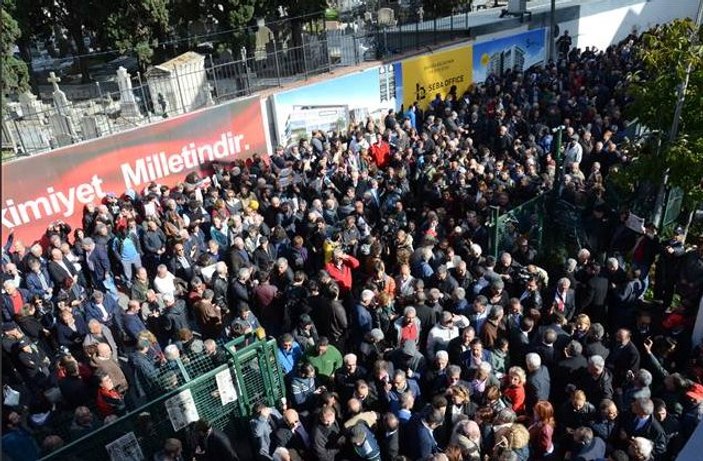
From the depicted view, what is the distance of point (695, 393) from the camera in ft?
17.3

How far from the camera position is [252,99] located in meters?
13.6

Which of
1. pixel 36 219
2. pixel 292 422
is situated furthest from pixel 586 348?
pixel 36 219

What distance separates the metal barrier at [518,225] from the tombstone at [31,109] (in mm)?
9107

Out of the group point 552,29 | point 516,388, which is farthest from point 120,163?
point 552,29

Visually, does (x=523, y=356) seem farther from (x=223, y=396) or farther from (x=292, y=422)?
(x=223, y=396)

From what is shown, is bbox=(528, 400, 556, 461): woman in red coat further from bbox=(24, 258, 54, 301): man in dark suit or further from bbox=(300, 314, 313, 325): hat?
bbox=(24, 258, 54, 301): man in dark suit

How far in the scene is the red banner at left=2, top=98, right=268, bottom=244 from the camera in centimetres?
1056

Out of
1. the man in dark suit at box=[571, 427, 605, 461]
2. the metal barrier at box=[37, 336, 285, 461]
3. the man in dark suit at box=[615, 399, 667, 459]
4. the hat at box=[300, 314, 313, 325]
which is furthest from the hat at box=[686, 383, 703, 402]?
the metal barrier at box=[37, 336, 285, 461]

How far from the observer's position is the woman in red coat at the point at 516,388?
5680 mm

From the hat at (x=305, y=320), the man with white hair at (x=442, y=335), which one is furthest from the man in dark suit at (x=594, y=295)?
the hat at (x=305, y=320)

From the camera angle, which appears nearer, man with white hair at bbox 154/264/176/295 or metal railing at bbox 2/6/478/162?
man with white hair at bbox 154/264/176/295

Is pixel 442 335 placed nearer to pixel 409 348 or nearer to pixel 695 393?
pixel 409 348

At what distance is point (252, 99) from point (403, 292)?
7.75 m

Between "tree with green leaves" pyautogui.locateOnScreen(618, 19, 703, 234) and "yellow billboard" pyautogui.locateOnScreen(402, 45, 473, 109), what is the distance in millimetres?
8883
